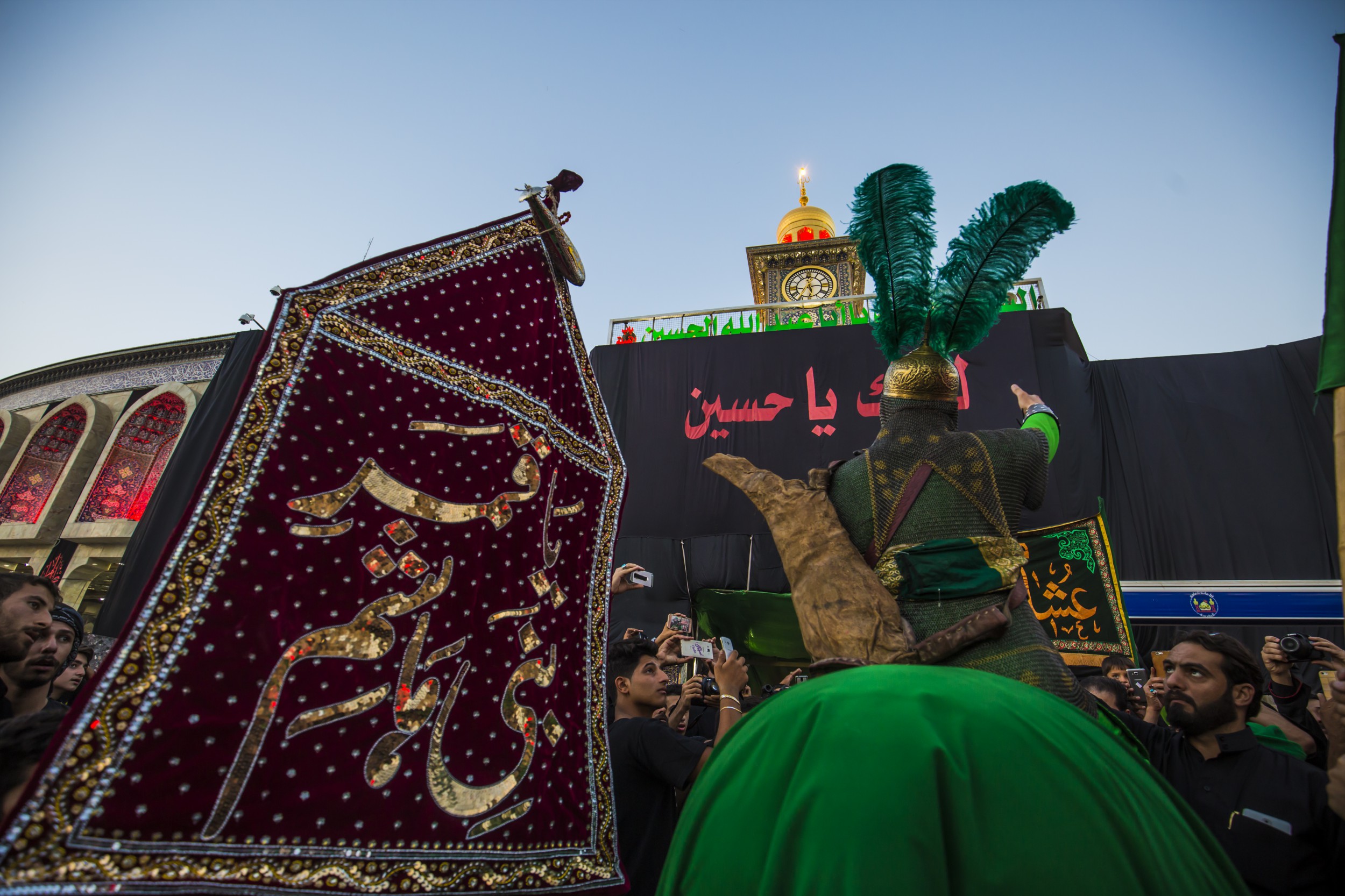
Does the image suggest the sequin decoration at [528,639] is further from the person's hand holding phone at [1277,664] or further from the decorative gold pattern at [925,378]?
the person's hand holding phone at [1277,664]

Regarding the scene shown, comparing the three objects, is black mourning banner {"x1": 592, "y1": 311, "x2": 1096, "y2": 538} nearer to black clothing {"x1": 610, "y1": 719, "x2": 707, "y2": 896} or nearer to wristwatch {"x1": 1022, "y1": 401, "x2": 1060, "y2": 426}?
wristwatch {"x1": 1022, "y1": 401, "x2": 1060, "y2": 426}

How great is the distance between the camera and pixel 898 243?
191cm

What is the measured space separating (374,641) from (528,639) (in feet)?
1.29

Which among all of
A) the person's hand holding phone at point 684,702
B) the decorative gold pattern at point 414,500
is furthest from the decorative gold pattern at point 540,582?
the person's hand holding phone at point 684,702

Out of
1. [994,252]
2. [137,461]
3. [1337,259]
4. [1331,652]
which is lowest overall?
[1331,652]

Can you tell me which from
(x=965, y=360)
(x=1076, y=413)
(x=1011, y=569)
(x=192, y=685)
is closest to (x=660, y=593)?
(x=965, y=360)

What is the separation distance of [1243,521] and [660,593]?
18.2 ft

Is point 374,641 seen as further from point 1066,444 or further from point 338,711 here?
point 1066,444

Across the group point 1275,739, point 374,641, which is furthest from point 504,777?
point 1275,739

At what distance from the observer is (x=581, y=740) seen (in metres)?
1.52

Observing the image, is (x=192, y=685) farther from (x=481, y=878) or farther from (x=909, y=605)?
(x=909, y=605)

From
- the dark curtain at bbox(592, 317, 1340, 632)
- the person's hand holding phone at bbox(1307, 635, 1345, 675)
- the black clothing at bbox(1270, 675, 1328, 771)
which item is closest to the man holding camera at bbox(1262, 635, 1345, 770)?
the black clothing at bbox(1270, 675, 1328, 771)

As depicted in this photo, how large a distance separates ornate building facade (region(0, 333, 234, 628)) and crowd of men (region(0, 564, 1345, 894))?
11.2 metres

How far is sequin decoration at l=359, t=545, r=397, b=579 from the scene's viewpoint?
126cm
